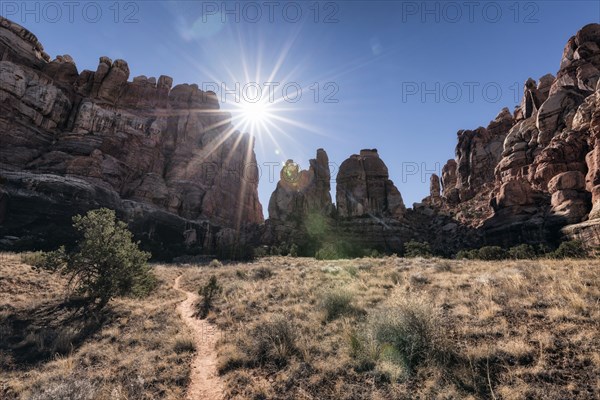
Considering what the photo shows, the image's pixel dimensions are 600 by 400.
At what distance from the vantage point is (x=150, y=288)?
20.1 meters

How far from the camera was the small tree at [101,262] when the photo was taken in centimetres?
1670

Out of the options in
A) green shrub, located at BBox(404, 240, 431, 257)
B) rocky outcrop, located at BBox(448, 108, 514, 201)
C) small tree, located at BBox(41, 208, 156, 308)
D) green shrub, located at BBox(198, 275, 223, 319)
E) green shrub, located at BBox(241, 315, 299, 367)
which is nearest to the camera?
green shrub, located at BBox(241, 315, 299, 367)

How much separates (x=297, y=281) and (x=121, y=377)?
12072mm

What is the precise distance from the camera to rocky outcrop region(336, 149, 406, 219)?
73.4 metres

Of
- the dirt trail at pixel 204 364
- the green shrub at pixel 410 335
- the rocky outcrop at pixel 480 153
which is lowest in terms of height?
the dirt trail at pixel 204 364

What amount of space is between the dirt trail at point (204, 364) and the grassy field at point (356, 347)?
0.31 meters

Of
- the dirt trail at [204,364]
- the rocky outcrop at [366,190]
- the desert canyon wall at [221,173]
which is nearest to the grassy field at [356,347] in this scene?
the dirt trail at [204,364]

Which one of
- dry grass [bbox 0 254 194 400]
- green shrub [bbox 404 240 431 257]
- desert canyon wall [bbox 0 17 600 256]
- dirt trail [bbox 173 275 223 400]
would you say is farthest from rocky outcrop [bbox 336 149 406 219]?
dirt trail [bbox 173 275 223 400]

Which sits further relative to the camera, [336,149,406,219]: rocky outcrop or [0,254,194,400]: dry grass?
[336,149,406,219]: rocky outcrop

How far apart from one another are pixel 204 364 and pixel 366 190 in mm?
70974

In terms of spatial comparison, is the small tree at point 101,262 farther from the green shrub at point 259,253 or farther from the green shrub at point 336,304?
the green shrub at point 259,253

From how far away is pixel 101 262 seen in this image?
17.4 metres

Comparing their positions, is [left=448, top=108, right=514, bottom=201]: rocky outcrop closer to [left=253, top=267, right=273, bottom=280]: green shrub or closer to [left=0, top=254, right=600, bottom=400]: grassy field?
[left=253, top=267, right=273, bottom=280]: green shrub

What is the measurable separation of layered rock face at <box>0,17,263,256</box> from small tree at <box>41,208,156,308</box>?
112 ft
